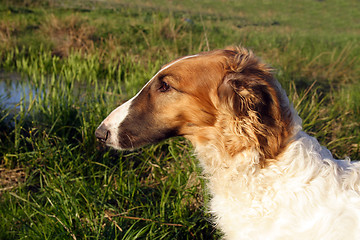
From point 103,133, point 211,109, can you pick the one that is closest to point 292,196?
point 211,109

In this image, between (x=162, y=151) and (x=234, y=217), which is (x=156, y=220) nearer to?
A: (x=234, y=217)

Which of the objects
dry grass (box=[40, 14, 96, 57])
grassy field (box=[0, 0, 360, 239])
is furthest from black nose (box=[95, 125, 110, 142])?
dry grass (box=[40, 14, 96, 57])

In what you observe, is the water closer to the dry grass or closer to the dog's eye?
the dry grass

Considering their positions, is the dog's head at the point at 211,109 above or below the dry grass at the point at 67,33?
above

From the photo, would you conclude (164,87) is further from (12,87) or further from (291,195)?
(12,87)

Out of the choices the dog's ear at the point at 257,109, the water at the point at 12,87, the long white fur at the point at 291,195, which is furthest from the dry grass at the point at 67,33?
the long white fur at the point at 291,195

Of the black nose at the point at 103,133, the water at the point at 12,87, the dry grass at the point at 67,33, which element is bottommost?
the water at the point at 12,87

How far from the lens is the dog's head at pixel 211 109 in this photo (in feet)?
6.87

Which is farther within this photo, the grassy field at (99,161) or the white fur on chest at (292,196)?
the grassy field at (99,161)

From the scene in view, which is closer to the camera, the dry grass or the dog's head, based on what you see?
the dog's head

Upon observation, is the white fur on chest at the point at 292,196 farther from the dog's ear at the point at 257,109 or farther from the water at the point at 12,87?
the water at the point at 12,87

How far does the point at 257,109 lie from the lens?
6.81 ft

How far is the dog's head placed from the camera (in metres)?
2.09

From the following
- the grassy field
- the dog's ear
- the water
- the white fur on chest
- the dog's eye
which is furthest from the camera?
the water
